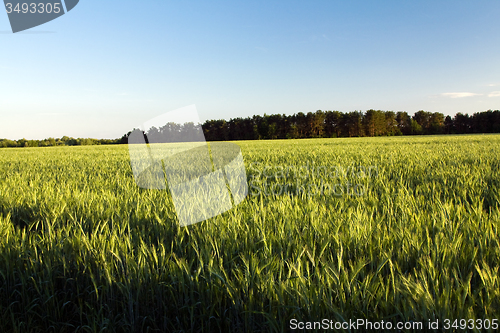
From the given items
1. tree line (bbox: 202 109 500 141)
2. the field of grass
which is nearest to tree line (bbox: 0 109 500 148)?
tree line (bbox: 202 109 500 141)

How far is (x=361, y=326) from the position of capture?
1.00 m

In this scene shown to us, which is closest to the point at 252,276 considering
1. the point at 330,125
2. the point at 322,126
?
the point at 322,126

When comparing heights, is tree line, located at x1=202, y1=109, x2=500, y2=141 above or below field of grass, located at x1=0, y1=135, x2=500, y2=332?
above

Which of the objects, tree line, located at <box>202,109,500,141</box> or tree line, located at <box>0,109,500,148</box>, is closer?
tree line, located at <box>0,109,500,148</box>

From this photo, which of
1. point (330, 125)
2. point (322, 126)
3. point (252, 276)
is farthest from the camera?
point (330, 125)

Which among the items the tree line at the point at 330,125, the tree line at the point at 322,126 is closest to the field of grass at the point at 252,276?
the tree line at the point at 330,125

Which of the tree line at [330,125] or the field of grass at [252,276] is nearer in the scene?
the field of grass at [252,276]

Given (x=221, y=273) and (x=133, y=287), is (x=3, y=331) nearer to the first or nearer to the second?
(x=133, y=287)

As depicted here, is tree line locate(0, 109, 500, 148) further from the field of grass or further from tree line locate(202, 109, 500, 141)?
the field of grass

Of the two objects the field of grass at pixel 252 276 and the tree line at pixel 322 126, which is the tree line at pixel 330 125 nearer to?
the tree line at pixel 322 126

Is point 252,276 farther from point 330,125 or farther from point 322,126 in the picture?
point 330,125

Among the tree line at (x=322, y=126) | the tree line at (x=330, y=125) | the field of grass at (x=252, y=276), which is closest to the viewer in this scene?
the field of grass at (x=252, y=276)

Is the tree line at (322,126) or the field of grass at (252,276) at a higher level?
the tree line at (322,126)

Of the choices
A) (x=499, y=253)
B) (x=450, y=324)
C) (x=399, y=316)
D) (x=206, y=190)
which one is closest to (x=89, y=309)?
(x=399, y=316)
